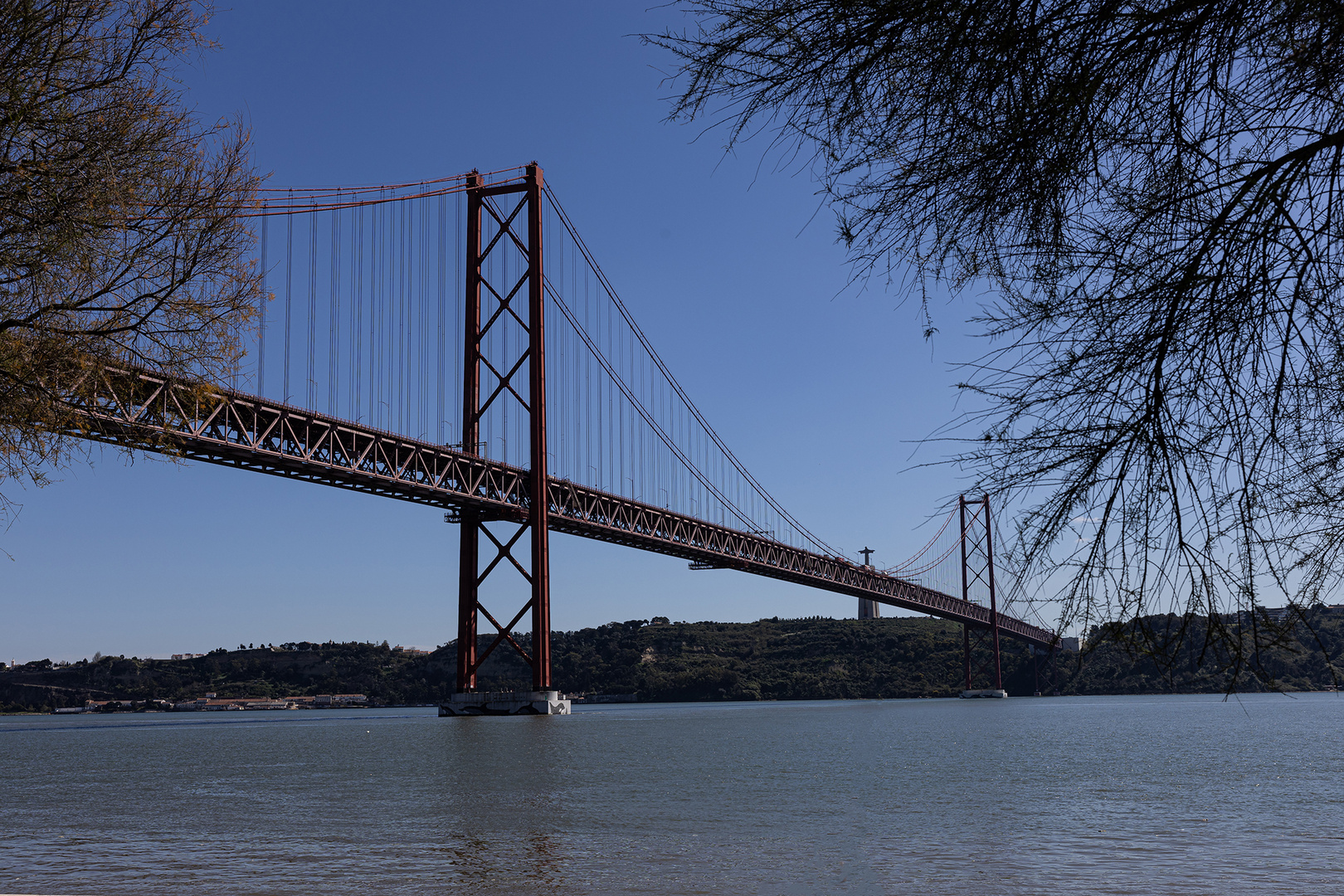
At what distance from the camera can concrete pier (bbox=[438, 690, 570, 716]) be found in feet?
142

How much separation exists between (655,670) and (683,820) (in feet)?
307

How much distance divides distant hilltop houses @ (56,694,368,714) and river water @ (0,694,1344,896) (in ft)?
255

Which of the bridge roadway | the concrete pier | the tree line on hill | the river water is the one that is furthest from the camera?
the tree line on hill

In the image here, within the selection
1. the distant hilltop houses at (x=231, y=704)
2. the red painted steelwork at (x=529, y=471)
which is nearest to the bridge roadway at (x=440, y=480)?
the red painted steelwork at (x=529, y=471)

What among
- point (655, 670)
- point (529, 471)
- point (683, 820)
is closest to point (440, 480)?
point (529, 471)

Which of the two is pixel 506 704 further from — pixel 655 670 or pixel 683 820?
pixel 655 670

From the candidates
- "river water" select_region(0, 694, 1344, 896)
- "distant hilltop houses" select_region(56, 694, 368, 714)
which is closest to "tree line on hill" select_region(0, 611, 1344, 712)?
"distant hilltop houses" select_region(56, 694, 368, 714)

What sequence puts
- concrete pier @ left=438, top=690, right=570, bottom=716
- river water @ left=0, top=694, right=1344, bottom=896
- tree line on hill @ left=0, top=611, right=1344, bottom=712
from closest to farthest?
1. river water @ left=0, top=694, right=1344, bottom=896
2. concrete pier @ left=438, top=690, right=570, bottom=716
3. tree line on hill @ left=0, top=611, right=1344, bottom=712

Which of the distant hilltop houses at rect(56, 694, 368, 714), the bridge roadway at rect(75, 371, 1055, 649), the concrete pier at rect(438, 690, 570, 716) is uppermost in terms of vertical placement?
the bridge roadway at rect(75, 371, 1055, 649)

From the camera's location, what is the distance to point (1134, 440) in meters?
3.91

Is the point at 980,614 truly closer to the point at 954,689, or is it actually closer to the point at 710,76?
the point at 954,689

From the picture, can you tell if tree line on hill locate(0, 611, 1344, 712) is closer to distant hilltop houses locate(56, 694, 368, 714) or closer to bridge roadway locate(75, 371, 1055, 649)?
distant hilltop houses locate(56, 694, 368, 714)

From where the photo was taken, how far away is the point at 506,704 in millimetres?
44031

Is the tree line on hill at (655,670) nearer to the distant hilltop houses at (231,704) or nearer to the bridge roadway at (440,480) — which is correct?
the distant hilltop houses at (231,704)
